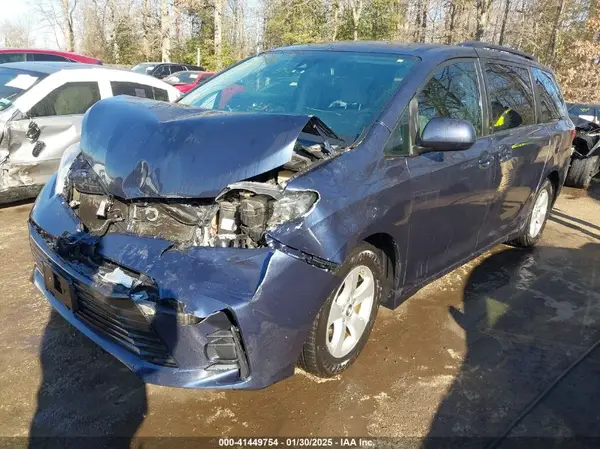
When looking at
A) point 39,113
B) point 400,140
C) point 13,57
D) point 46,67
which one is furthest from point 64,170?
point 13,57

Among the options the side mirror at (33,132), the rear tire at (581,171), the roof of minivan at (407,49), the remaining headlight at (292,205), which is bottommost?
the rear tire at (581,171)

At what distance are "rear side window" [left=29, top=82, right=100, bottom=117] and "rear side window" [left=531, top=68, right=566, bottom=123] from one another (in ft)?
16.2

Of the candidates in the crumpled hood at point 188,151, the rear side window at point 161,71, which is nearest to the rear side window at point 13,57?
the rear side window at point 161,71

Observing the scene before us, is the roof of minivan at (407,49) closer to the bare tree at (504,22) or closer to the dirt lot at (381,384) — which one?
the dirt lot at (381,384)

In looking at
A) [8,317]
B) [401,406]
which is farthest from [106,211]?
[401,406]

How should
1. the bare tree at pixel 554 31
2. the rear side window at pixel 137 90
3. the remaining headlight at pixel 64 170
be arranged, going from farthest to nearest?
1. the bare tree at pixel 554 31
2. the rear side window at pixel 137 90
3. the remaining headlight at pixel 64 170

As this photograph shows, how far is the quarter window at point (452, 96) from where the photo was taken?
317cm

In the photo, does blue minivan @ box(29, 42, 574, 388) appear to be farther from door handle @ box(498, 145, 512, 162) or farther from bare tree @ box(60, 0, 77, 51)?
bare tree @ box(60, 0, 77, 51)

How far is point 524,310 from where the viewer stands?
393 cm

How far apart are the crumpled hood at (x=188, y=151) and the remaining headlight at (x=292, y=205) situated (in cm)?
17

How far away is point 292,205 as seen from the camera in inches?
93.7

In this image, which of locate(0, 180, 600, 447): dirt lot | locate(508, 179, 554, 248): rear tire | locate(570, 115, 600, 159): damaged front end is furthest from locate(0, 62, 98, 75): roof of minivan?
locate(570, 115, 600, 159): damaged front end

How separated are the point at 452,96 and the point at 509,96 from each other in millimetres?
971

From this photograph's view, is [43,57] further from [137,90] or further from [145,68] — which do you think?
[145,68]
